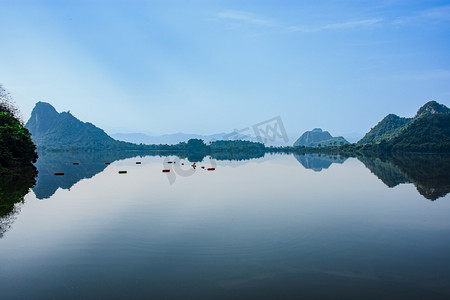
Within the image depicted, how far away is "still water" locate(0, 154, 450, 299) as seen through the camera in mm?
6859

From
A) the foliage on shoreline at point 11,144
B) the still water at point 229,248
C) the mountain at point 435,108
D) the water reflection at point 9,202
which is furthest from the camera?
the mountain at point 435,108

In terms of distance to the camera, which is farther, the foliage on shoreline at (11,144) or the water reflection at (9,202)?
the foliage on shoreline at (11,144)

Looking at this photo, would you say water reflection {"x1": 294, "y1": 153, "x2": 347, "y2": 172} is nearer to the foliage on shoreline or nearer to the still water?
the still water

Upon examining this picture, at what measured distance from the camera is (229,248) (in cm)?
955

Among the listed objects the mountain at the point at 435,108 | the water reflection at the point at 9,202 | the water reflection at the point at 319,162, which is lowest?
the water reflection at the point at 9,202

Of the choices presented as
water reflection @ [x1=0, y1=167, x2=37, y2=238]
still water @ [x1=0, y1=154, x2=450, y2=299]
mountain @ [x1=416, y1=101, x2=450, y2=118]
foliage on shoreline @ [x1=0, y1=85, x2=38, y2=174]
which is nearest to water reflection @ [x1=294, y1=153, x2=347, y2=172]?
still water @ [x1=0, y1=154, x2=450, y2=299]

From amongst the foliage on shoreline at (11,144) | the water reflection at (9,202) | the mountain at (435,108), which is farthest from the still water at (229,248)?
the mountain at (435,108)

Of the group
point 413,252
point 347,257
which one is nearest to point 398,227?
point 413,252

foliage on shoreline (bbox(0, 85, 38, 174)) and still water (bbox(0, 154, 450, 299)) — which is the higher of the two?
foliage on shoreline (bbox(0, 85, 38, 174))

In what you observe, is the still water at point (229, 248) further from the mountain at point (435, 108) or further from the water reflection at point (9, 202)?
the mountain at point (435, 108)

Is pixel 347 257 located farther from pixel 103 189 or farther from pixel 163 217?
pixel 103 189

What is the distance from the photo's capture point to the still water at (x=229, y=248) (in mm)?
6859

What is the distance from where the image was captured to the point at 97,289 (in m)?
6.82

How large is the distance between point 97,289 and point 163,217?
729cm
